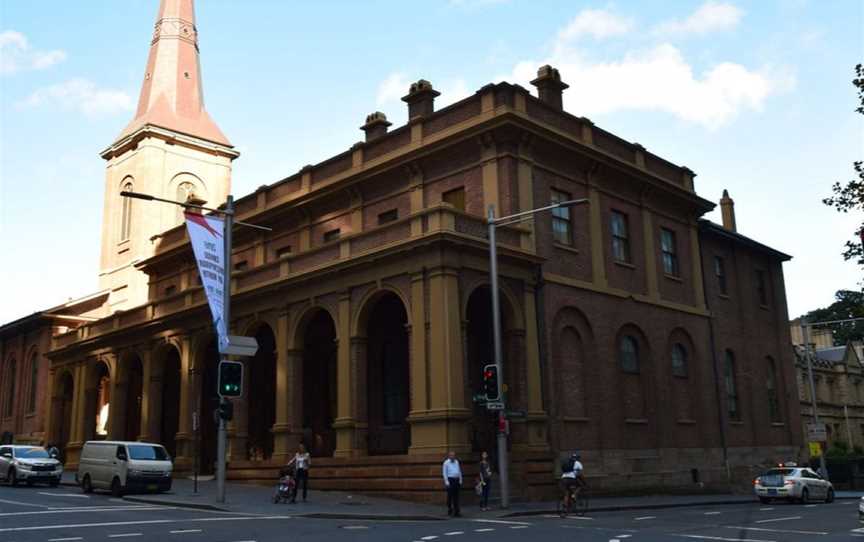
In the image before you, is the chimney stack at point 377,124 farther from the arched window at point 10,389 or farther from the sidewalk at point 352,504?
the arched window at point 10,389

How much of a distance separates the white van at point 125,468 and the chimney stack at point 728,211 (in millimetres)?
30771

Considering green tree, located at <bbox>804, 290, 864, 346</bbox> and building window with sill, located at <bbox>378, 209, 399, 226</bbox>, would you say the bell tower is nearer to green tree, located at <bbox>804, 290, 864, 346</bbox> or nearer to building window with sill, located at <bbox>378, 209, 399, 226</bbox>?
building window with sill, located at <bbox>378, 209, 399, 226</bbox>

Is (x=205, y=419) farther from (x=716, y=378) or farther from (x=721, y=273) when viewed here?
(x=721, y=273)

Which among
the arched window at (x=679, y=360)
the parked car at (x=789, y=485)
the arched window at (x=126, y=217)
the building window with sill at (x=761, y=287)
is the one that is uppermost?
the arched window at (x=126, y=217)

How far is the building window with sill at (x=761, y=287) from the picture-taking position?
42.1 metres

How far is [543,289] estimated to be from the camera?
27.9 metres

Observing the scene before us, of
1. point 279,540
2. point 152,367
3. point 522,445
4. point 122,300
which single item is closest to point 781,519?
point 522,445

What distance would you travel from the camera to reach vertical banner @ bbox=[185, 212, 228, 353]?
22.2 metres

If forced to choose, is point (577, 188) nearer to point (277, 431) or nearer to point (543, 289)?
point (543, 289)

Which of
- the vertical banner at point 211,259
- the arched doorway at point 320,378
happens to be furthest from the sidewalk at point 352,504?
the vertical banner at point 211,259

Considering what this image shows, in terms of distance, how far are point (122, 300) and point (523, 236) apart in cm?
3408

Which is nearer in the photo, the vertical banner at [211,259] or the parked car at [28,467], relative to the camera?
the vertical banner at [211,259]

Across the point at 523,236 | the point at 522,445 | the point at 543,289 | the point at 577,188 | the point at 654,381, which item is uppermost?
the point at 577,188

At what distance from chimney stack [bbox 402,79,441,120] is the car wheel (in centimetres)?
1691
